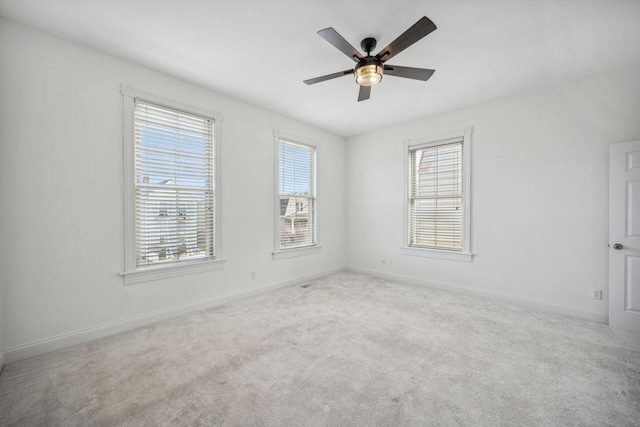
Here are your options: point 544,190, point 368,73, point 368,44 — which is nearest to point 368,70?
point 368,73

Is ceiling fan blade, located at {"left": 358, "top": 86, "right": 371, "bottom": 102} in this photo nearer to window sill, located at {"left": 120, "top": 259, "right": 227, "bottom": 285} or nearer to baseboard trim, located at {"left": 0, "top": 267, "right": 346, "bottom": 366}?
window sill, located at {"left": 120, "top": 259, "right": 227, "bottom": 285}

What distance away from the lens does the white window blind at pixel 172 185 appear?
10.0 ft

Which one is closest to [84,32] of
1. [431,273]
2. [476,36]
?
[476,36]

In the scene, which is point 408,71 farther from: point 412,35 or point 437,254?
point 437,254

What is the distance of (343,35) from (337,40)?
58 cm

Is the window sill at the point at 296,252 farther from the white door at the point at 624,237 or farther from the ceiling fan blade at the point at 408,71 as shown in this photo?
the white door at the point at 624,237

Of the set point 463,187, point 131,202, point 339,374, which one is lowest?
point 339,374

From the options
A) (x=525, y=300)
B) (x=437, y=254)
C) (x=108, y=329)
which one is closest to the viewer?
(x=108, y=329)

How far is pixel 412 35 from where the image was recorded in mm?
1966

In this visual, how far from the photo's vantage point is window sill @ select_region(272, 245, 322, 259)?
14.7ft

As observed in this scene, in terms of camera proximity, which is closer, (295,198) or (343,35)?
(343,35)

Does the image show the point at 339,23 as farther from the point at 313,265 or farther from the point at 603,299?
the point at 603,299

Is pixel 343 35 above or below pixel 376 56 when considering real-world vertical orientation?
above

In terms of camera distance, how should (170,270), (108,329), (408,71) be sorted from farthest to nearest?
(170,270), (108,329), (408,71)
